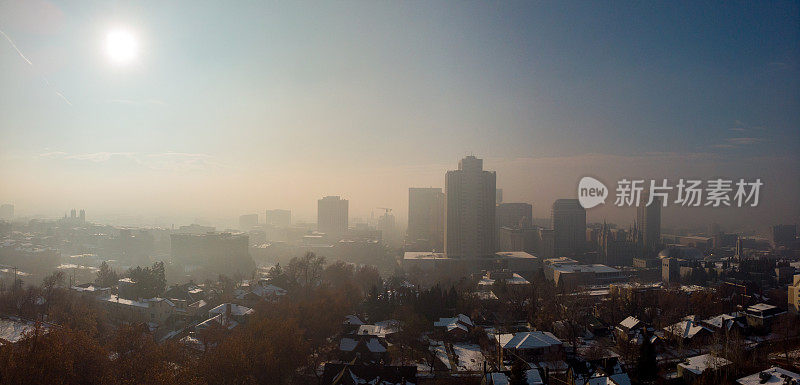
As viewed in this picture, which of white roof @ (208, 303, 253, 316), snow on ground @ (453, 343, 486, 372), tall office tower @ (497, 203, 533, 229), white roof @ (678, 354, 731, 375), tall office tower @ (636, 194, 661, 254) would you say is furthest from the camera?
tall office tower @ (497, 203, 533, 229)

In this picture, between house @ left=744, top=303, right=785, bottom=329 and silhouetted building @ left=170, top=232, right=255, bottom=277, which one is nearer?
house @ left=744, top=303, right=785, bottom=329

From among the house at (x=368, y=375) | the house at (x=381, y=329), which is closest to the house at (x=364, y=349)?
the house at (x=381, y=329)

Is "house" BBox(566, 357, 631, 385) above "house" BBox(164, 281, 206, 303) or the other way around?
above

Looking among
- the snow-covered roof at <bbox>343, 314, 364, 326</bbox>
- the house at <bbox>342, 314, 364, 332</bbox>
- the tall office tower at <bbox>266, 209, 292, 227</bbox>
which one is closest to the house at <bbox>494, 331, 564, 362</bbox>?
the house at <bbox>342, 314, 364, 332</bbox>

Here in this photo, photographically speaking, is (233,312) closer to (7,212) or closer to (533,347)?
(533,347)

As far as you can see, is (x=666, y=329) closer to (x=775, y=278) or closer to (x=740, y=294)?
(x=740, y=294)

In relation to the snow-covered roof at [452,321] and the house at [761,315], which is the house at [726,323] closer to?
the house at [761,315]

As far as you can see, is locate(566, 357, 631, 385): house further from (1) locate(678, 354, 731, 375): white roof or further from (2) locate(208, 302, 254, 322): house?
(2) locate(208, 302, 254, 322): house

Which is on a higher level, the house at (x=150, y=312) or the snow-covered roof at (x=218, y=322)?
the snow-covered roof at (x=218, y=322)
